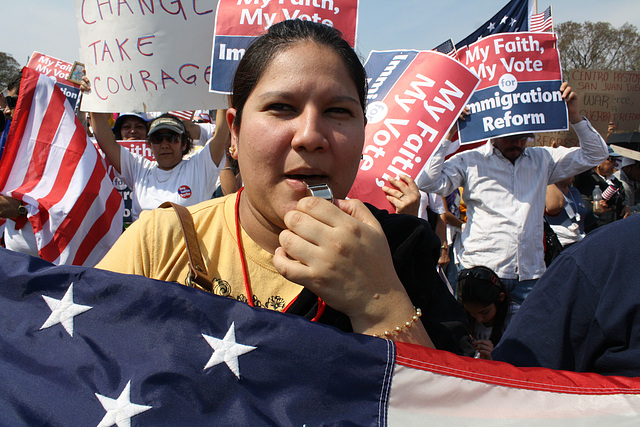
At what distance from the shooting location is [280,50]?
1.42 m

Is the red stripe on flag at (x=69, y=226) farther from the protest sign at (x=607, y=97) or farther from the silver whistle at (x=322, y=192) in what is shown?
the protest sign at (x=607, y=97)

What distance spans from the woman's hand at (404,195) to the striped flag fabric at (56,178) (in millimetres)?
1975

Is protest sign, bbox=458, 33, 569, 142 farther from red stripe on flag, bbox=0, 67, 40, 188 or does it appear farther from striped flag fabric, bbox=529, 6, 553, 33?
striped flag fabric, bbox=529, 6, 553, 33

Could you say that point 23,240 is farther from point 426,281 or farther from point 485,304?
point 485,304

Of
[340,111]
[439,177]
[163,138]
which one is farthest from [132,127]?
→ [340,111]

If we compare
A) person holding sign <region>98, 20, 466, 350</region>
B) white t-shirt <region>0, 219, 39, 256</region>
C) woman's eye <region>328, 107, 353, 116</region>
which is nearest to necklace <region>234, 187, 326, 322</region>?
person holding sign <region>98, 20, 466, 350</region>

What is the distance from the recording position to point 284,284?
145 centimetres

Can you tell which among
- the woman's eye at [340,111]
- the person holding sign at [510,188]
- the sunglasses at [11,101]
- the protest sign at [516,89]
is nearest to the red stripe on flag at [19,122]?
the sunglasses at [11,101]

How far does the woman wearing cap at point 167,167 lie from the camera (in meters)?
4.04

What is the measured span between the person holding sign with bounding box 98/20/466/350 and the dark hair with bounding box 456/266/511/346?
2555 millimetres

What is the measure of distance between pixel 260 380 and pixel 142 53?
2.98 meters

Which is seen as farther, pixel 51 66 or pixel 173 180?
pixel 51 66

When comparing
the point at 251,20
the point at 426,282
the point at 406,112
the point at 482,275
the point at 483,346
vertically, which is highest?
the point at 251,20

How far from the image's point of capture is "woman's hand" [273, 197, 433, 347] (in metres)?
1.05
